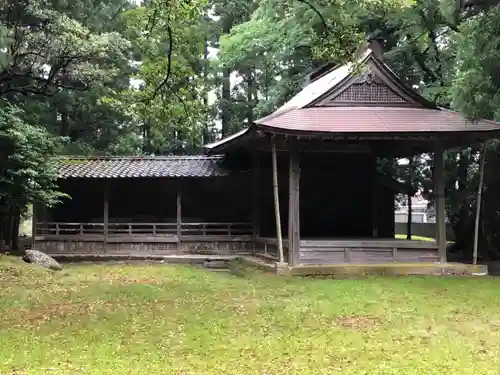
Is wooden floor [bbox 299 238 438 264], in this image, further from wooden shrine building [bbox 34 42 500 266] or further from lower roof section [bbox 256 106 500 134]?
lower roof section [bbox 256 106 500 134]

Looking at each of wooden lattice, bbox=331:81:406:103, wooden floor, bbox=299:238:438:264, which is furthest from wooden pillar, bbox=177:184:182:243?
wooden lattice, bbox=331:81:406:103

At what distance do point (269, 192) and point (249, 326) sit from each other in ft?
35.2

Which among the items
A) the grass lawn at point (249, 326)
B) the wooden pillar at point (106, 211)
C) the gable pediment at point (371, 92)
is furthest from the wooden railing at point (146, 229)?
the gable pediment at point (371, 92)

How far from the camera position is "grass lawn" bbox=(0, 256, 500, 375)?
6953 millimetres

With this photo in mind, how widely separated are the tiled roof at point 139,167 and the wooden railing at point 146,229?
181 cm

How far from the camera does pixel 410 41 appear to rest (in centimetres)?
2138

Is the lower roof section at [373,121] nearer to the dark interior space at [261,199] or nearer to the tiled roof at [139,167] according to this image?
the dark interior space at [261,199]

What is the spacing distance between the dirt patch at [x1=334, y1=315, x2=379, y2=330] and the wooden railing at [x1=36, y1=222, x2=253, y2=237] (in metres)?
10.1

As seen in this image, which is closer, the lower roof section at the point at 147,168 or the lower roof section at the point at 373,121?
the lower roof section at the point at 373,121

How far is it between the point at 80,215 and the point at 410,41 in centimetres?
1443

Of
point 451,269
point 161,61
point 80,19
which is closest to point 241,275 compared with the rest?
→ point 451,269

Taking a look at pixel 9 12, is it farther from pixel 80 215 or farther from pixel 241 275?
pixel 241 275

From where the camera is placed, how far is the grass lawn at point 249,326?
6.95m

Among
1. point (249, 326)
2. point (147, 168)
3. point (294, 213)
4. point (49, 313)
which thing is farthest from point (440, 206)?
point (49, 313)
